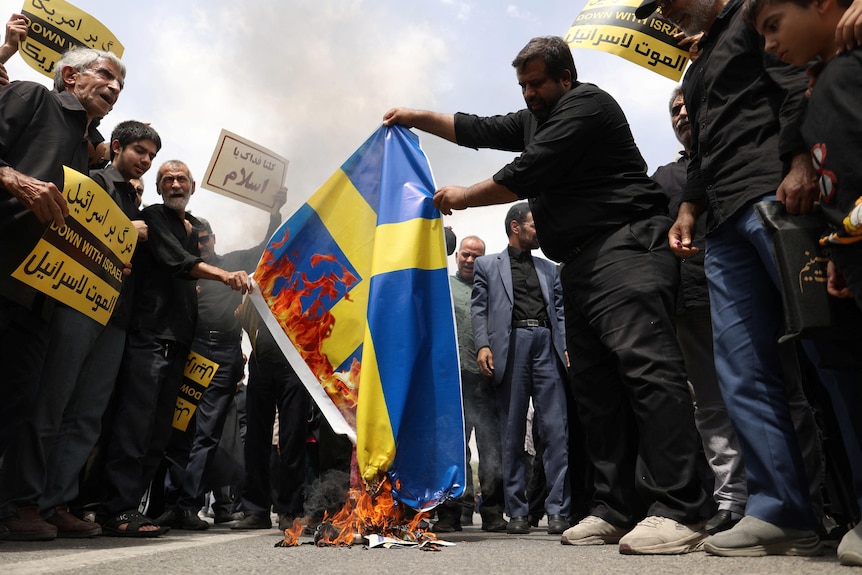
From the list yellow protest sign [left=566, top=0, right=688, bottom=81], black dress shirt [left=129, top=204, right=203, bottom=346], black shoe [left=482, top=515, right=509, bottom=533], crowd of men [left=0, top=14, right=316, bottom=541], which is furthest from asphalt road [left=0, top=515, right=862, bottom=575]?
yellow protest sign [left=566, top=0, right=688, bottom=81]

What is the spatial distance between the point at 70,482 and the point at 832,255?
3787 millimetres

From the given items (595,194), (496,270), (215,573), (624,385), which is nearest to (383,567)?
(215,573)

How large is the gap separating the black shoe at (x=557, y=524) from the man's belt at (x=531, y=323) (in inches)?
59.2

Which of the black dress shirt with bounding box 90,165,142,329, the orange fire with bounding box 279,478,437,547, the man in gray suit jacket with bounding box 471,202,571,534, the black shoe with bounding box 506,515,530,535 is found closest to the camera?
the orange fire with bounding box 279,478,437,547

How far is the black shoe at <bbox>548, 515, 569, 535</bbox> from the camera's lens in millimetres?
5703

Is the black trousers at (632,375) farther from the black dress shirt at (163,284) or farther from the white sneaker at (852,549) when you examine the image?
the black dress shirt at (163,284)

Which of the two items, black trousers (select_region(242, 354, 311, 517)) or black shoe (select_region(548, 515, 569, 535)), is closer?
black trousers (select_region(242, 354, 311, 517))

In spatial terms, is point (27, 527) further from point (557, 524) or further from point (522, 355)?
point (522, 355)

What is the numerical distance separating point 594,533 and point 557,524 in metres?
2.31

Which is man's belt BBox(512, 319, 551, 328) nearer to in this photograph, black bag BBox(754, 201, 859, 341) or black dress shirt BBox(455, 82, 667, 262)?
black dress shirt BBox(455, 82, 667, 262)

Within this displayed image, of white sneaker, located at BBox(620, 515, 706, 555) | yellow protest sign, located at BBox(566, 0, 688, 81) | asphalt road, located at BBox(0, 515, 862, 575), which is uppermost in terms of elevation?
yellow protest sign, located at BBox(566, 0, 688, 81)

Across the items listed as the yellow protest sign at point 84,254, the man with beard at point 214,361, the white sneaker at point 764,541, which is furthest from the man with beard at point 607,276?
the man with beard at point 214,361

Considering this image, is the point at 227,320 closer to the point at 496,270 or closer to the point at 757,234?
the point at 496,270

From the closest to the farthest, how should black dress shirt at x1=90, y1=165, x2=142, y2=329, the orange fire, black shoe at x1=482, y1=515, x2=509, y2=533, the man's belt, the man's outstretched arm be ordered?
1. the orange fire
2. the man's outstretched arm
3. black dress shirt at x1=90, y1=165, x2=142, y2=329
4. black shoe at x1=482, y1=515, x2=509, y2=533
5. the man's belt
